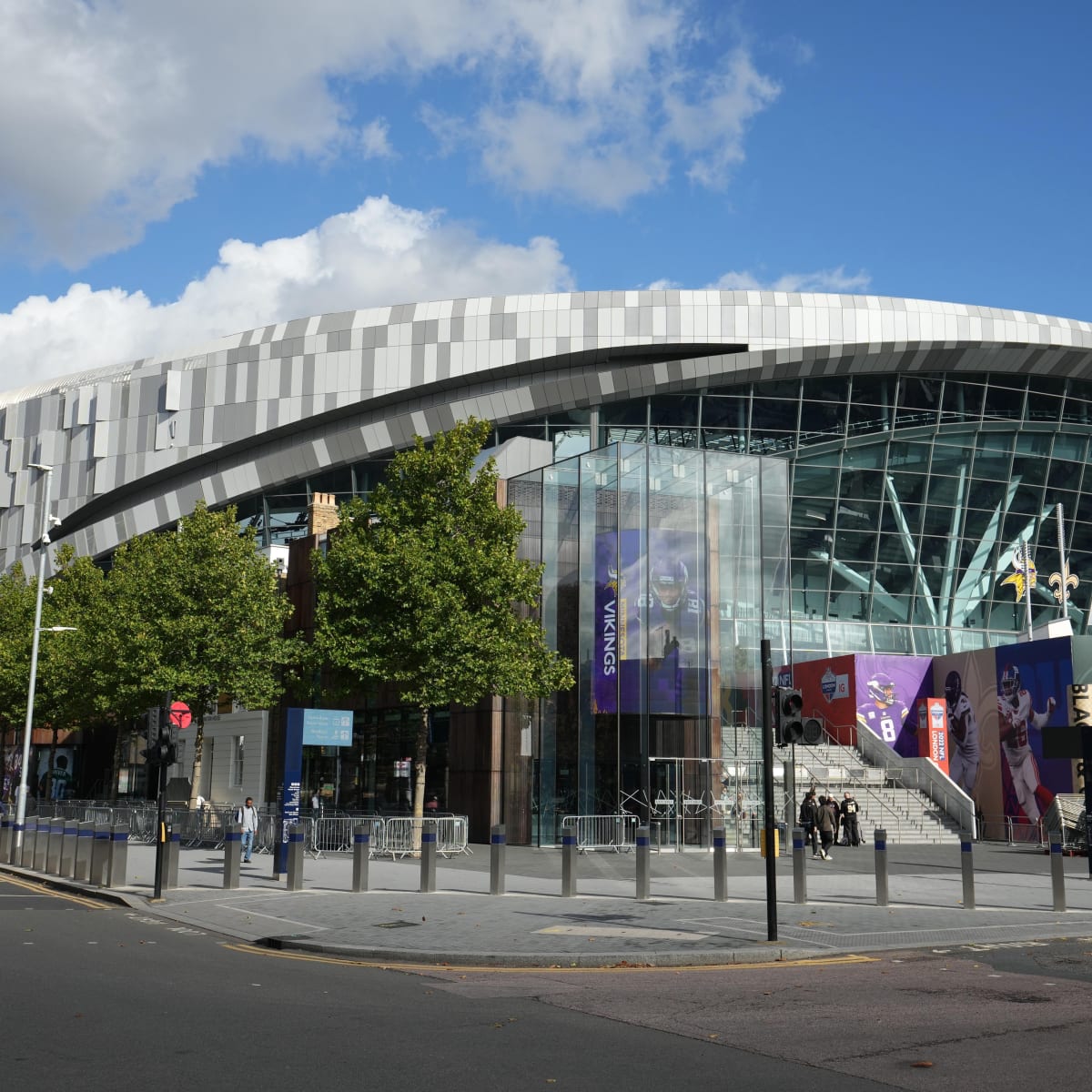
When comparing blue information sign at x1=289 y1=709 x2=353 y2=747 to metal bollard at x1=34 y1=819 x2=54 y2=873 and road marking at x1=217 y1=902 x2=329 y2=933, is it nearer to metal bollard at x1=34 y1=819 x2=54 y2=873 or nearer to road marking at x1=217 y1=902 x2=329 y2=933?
metal bollard at x1=34 y1=819 x2=54 y2=873

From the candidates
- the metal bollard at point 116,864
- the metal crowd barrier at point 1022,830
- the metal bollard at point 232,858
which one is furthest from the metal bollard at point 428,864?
the metal crowd barrier at point 1022,830

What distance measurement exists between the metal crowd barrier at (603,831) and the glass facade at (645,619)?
14.2 inches

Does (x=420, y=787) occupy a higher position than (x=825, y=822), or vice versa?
(x=420, y=787)

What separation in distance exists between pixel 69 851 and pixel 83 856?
88 centimetres

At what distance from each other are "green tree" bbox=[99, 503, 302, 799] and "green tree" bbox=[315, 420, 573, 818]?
650cm

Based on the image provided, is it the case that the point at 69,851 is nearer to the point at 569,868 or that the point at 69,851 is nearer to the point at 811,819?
the point at 569,868

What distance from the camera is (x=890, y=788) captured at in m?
44.2

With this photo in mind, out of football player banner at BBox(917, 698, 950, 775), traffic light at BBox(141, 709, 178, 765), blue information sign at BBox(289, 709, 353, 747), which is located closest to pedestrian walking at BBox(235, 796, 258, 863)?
blue information sign at BBox(289, 709, 353, 747)

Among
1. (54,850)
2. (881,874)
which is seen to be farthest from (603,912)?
(54,850)

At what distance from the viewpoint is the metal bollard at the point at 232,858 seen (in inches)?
861

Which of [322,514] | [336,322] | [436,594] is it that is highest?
[336,322]

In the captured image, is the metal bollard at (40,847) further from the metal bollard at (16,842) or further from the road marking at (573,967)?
the road marking at (573,967)

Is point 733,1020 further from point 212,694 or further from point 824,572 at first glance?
point 824,572

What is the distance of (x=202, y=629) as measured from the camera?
131ft
